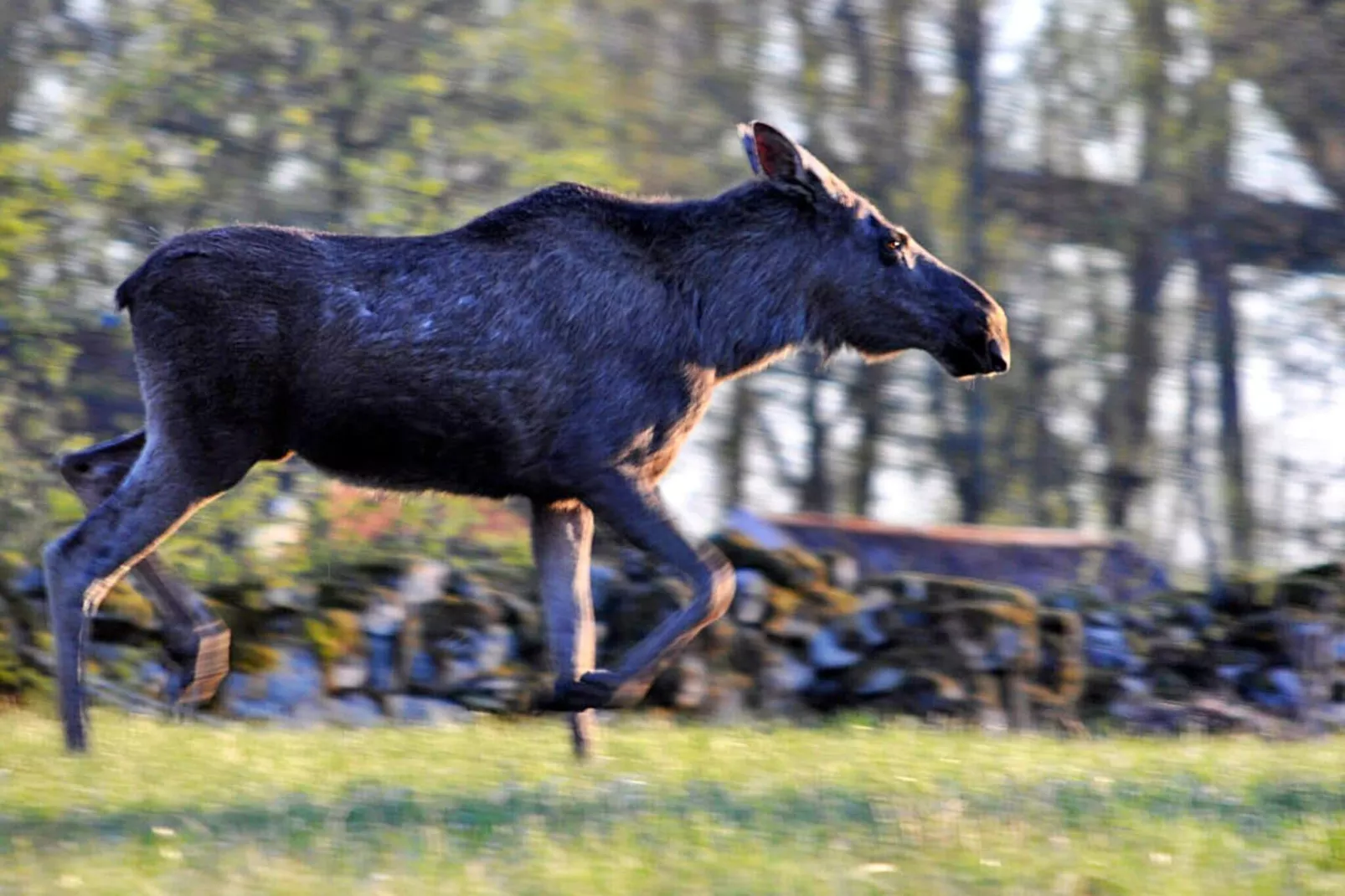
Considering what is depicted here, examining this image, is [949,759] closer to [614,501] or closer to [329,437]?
[614,501]

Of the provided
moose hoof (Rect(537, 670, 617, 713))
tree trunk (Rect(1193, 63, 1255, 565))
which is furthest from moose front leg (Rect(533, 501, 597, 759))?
tree trunk (Rect(1193, 63, 1255, 565))

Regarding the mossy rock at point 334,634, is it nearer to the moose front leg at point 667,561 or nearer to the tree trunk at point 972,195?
the moose front leg at point 667,561

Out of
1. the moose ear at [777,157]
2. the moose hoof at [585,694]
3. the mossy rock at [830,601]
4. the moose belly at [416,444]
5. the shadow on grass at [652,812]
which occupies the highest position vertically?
the moose ear at [777,157]

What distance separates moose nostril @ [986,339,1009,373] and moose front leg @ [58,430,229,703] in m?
3.38

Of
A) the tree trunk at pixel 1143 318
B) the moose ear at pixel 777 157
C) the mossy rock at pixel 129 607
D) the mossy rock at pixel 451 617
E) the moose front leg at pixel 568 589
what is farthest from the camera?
the tree trunk at pixel 1143 318

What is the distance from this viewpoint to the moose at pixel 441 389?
6.64 meters

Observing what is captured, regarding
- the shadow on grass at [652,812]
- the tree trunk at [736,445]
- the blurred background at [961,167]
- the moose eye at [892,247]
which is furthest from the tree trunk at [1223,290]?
the shadow on grass at [652,812]

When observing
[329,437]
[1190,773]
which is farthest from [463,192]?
[1190,773]

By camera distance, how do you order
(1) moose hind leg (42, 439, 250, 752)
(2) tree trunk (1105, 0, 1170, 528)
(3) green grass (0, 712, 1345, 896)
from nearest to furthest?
(3) green grass (0, 712, 1345, 896) → (1) moose hind leg (42, 439, 250, 752) → (2) tree trunk (1105, 0, 1170, 528)

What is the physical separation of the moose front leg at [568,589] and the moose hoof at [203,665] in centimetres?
131

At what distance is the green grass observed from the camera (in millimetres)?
4797

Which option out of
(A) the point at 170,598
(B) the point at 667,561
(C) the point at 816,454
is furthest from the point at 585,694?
(C) the point at 816,454

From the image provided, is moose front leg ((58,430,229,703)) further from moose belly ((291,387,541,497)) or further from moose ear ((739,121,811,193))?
moose ear ((739,121,811,193))

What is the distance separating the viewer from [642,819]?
5508 millimetres
